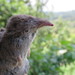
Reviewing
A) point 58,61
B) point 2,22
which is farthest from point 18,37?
point 2,22

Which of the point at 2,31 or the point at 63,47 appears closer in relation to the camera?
the point at 2,31

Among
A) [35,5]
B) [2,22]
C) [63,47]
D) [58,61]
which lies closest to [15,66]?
[63,47]

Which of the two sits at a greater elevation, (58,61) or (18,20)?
(18,20)

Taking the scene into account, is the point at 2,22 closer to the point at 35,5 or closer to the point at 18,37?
the point at 35,5

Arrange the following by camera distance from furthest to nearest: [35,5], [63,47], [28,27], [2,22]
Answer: [35,5] < [2,22] < [63,47] < [28,27]

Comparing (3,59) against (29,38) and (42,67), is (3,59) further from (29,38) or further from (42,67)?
(42,67)

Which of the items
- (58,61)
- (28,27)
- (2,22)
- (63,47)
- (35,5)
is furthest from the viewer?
(35,5)

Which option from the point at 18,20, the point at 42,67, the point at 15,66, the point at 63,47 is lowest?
the point at 42,67
